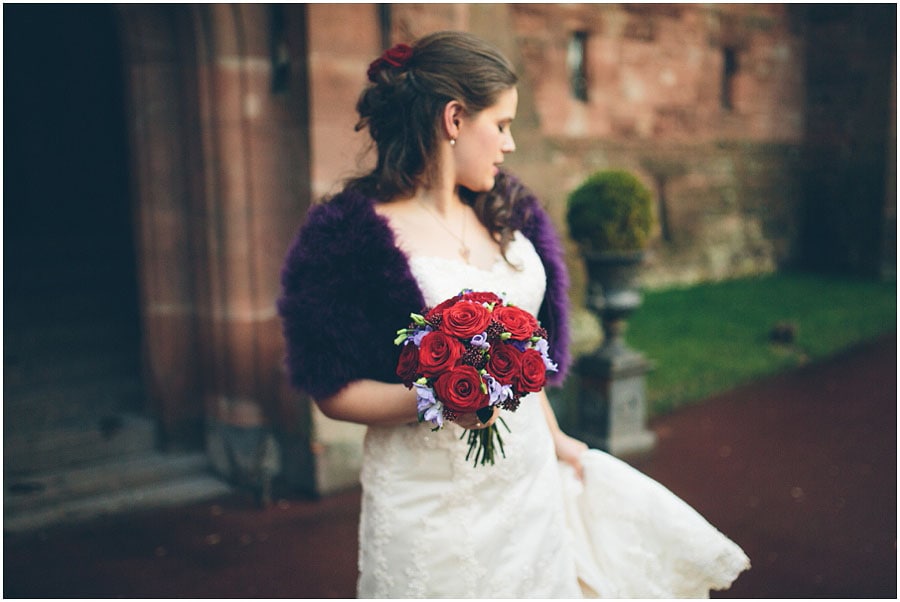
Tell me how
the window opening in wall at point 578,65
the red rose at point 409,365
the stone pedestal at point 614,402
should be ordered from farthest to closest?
the window opening in wall at point 578,65
the stone pedestal at point 614,402
the red rose at point 409,365

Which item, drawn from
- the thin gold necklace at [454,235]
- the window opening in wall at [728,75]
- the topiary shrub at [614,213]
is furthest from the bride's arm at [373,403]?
the window opening in wall at [728,75]

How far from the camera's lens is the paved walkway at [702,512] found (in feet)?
13.0

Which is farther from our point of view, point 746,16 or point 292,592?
point 746,16

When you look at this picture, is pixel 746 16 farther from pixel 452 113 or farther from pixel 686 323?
pixel 452 113

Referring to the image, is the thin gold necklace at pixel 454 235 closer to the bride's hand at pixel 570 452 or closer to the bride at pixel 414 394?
the bride at pixel 414 394

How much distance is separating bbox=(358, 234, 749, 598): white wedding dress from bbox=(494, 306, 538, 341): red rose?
0.29m

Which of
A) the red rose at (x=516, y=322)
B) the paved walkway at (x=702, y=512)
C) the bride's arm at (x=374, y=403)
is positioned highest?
the red rose at (x=516, y=322)

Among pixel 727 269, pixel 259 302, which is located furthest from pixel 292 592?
pixel 727 269

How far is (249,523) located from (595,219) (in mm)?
2596

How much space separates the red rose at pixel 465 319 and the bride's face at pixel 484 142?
46 centimetres

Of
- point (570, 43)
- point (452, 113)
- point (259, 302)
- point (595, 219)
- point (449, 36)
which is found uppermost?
point (570, 43)

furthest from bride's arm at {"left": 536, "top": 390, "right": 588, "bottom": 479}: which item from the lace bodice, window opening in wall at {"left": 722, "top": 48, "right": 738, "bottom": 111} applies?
window opening in wall at {"left": 722, "top": 48, "right": 738, "bottom": 111}

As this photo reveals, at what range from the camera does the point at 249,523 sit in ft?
15.2

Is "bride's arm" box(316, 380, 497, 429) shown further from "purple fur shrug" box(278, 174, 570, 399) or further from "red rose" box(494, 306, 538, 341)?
"red rose" box(494, 306, 538, 341)
